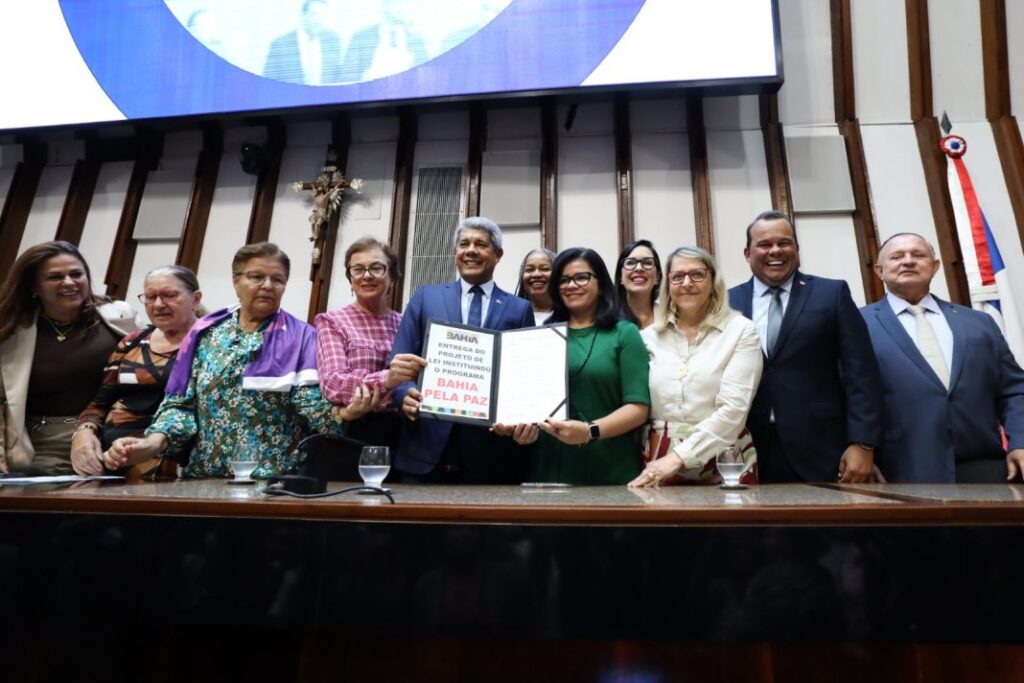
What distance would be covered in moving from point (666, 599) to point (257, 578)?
619 mm

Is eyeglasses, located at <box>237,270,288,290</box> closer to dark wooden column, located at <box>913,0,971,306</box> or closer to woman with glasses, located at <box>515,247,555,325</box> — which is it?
woman with glasses, located at <box>515,247,555,325</box>

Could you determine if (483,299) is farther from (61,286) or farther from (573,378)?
(61,286)

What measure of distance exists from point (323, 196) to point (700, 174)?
2.87 meters

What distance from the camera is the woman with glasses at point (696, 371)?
1779mm

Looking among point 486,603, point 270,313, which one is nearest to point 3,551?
point 486,603

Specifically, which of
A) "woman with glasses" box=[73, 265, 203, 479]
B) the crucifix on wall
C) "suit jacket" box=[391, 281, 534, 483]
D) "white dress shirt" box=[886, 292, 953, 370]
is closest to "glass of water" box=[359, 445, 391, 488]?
"suit jacket" box=[391, 281, 534, 483]

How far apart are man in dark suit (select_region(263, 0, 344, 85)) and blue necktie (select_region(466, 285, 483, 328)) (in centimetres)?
338

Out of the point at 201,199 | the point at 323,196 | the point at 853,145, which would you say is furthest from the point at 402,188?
the point at 853,145

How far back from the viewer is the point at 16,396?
221cm

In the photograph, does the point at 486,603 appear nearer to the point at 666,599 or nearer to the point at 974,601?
the point at 666,599

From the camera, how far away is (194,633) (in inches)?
47.9

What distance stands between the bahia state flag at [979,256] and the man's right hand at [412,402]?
3.68 meters

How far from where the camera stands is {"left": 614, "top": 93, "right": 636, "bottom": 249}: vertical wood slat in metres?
4.71

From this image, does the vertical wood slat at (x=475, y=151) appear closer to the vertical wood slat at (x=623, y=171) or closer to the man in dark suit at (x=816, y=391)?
the vertical wood slat at (x=623, y=171)
